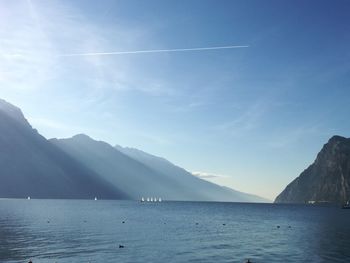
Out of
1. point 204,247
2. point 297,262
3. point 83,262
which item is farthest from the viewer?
point 204,247

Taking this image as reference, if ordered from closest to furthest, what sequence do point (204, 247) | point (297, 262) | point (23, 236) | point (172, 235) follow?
1. point (297, 262)
2. point (204, 247)
3. point (23, 236)
4. point (172, 235)

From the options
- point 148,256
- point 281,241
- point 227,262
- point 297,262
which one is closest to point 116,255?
point 148,256

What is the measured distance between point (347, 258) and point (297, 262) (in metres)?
10.0

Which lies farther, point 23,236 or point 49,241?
point 23,236

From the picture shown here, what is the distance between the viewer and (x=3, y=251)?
249ft

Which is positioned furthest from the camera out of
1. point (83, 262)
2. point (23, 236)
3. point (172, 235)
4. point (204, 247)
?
point (172, 235)

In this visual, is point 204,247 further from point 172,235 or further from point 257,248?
point 172,235

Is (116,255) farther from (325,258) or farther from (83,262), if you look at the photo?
(325,258)

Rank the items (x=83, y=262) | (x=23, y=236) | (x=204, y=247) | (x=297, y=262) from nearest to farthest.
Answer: (x=83, y=262)
(x=297, y=262)
(x=204, y=247)
(x=23, y=236)

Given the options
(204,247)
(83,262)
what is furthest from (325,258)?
(83,262)

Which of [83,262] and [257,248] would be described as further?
[257,248]

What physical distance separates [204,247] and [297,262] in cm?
2078

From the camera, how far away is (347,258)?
75.1 meters

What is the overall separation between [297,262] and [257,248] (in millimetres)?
16563
